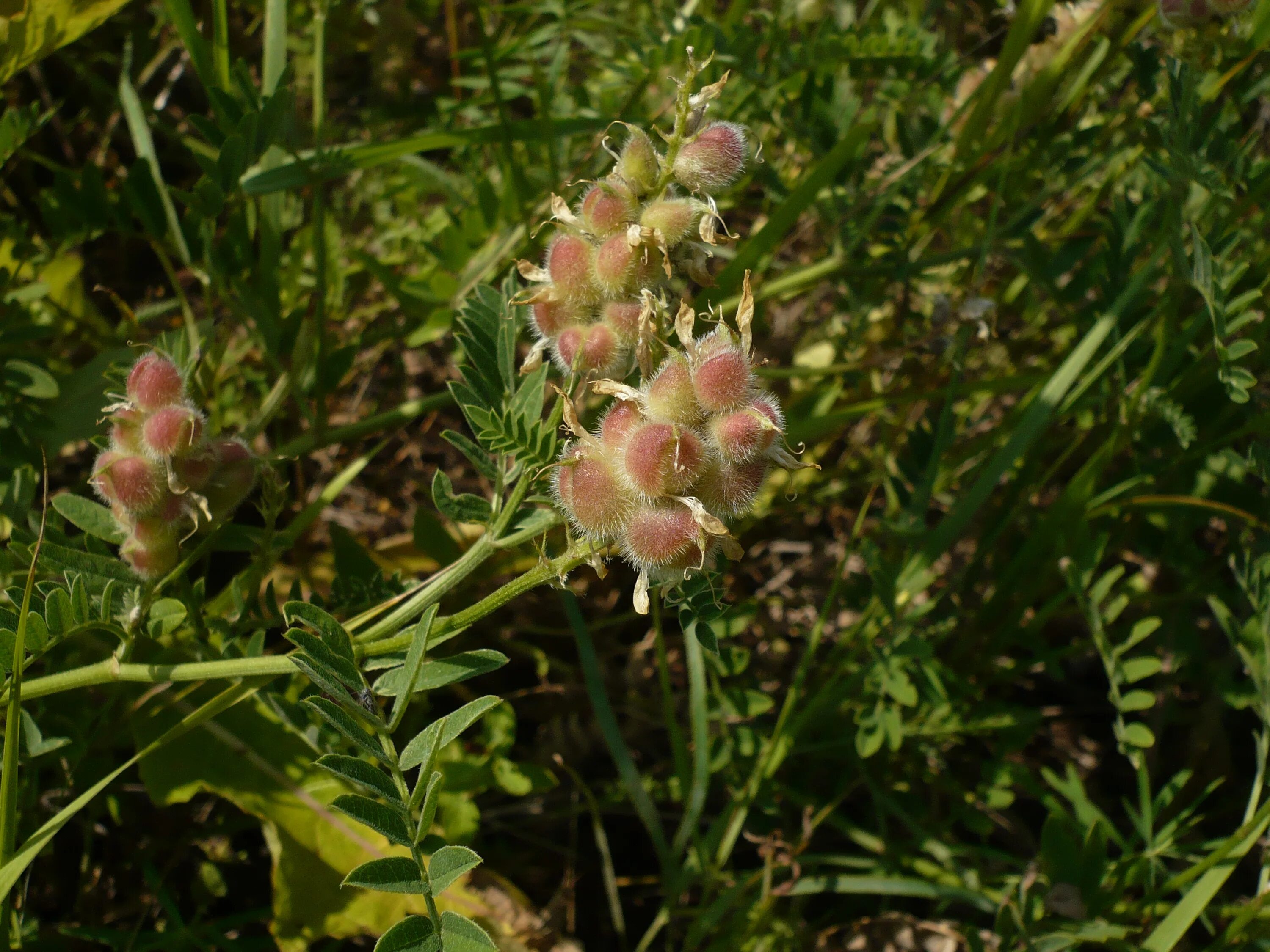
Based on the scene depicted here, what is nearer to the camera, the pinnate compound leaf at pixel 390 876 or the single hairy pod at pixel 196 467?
the pinnate compound leaf at pixel 390 876

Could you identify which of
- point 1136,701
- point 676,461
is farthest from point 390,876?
point 1136,701

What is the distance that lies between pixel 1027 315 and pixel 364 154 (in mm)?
2076

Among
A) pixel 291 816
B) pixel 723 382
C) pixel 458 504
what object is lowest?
pixel 291 816

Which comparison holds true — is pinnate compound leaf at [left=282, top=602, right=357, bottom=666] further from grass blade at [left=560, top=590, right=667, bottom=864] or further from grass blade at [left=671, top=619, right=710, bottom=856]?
grass blade at [left=671, top=619, right=710, bottom=856]

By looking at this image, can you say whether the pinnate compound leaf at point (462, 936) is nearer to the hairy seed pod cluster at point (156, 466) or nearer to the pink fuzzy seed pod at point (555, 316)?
the hairy seed pod cluster at point (156, 466)

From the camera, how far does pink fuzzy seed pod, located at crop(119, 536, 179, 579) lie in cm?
169

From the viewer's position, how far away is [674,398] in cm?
143

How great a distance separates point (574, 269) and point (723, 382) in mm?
374

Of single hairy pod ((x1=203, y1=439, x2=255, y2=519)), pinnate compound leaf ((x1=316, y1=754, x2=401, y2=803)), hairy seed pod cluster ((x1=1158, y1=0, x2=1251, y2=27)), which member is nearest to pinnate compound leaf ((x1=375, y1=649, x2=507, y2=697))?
pinnate compound leaf ((x1=316, y1=754, x2=401, y2=803))

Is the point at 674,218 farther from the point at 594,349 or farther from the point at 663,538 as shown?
the point at 663,538

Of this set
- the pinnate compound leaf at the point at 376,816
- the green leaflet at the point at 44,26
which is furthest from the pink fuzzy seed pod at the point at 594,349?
the green leaflet at the point at 44,26

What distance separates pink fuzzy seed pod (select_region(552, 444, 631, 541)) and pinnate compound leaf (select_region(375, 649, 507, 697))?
10.6 inches

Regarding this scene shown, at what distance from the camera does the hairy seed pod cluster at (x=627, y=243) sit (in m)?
1.58

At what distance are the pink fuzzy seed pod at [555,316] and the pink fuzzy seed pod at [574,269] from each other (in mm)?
16
